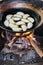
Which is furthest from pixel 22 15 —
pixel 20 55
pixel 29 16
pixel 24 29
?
pixel 20 55

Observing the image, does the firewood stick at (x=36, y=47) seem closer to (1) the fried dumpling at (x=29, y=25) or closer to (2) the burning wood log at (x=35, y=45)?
(2) the burning wood log at (x=35, y=45)

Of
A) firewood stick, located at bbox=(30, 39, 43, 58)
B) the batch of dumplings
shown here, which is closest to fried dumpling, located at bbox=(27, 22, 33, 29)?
the batch of dumplings

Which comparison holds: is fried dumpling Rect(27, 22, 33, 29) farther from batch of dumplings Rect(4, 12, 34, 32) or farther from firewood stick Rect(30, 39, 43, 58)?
firewood stick Rect(30, 39, 43, 58)

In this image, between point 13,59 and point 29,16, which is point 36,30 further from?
point 13,59

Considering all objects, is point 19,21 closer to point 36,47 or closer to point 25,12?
point 25,12

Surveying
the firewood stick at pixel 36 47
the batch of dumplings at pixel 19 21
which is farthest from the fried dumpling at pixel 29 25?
the firewood stick at pixel 36 47

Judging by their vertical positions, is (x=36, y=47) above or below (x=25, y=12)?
below

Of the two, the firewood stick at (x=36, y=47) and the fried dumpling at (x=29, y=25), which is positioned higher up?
the fried dumpling at (x=29, y=25)

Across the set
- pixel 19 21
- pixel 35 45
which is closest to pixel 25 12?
pixel 19 21
